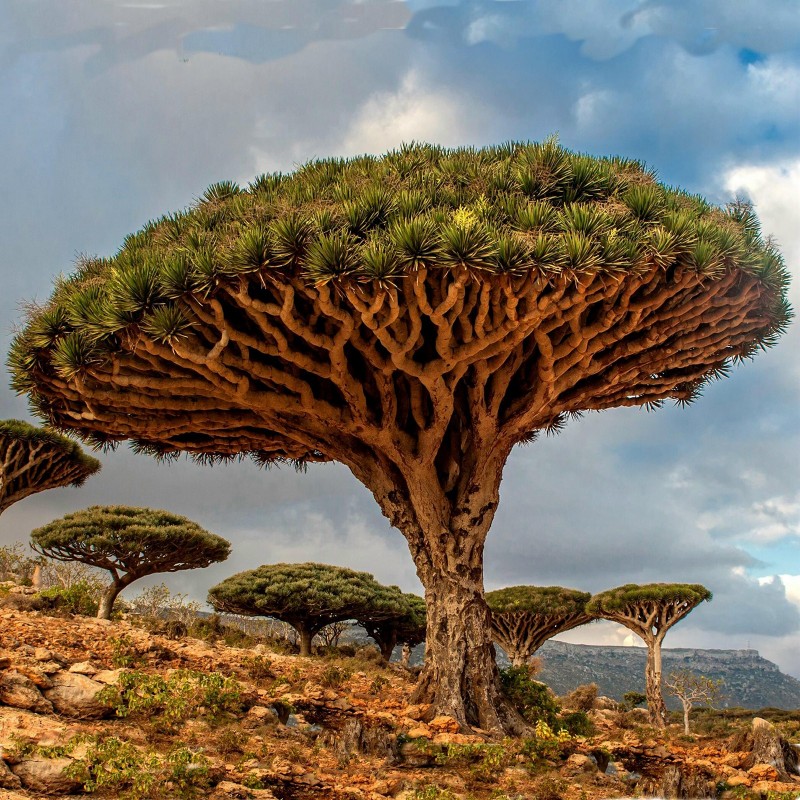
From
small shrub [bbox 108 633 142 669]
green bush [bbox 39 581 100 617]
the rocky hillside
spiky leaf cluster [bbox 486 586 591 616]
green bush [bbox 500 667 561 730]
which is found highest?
spiky leaf cluster [bbox 486 586 591 616]

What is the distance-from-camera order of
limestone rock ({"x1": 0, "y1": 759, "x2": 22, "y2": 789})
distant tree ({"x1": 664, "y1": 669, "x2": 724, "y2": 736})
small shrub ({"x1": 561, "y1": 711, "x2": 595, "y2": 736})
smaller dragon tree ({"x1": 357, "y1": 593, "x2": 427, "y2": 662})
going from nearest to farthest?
limestone rock ({"x1": 0, "y1": 759, "x2": 22, "y2": 789})
small shrub ({"x1": 561, "y1": 711, "x2": 595, "y2": 736})
distant tree ({"x1": 664, "y1": 669, "x2": 724, "y2": 736})
smaller dragon tree ({"x1": 357, "y1": 593, "x2": 427, "y2": 662})

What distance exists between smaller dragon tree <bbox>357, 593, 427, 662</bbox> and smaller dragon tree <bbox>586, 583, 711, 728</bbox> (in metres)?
9.39

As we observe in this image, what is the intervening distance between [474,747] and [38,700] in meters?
5.16

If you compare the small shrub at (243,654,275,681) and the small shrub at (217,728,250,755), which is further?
the small shrub at (243,654,275,681)

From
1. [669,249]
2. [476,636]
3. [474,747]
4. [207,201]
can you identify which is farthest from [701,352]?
[207,201]

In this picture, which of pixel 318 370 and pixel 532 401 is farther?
pixel 532 401

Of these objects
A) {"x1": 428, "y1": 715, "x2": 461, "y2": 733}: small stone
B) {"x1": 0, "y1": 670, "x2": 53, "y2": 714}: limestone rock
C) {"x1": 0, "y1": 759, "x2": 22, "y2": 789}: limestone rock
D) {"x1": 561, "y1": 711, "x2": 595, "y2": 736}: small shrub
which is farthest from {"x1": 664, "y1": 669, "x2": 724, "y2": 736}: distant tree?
{"x1": 0, "y1": 759, "x2": 22, "y2": 789}: limestone rock

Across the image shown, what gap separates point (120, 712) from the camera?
887cm

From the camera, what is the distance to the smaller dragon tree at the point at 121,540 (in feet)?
82.5

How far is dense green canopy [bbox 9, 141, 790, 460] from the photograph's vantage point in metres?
8.96

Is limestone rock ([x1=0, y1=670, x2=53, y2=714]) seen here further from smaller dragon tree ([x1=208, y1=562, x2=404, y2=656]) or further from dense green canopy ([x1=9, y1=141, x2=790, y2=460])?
smaller dragon tree ([x1=208, y1=562, x2=404, y2=656])

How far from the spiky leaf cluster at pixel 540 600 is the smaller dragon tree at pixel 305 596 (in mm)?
4685

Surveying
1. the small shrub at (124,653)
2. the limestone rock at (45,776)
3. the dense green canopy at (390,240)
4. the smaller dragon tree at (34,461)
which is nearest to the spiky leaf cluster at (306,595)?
the smaller dragon tree at (34,461)

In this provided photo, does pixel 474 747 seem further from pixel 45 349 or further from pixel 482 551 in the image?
pixel 45 349
